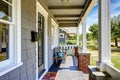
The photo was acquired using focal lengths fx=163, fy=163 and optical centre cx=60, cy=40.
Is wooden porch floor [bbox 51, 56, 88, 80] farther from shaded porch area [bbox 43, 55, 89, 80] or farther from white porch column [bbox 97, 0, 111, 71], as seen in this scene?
white porch column [bbox 97, 0, 111, 71]

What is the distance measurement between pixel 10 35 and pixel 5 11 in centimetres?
43

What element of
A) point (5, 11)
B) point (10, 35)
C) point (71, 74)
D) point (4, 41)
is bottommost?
point (71, 74)

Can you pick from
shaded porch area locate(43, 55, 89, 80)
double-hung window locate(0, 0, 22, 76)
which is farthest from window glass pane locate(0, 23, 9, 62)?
shaded porch area locate(43, 55, 89, 80)

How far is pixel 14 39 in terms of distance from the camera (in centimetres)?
296

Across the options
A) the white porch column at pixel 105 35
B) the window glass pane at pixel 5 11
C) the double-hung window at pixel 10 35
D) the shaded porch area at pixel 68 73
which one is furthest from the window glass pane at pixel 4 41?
the shaded porch area at pixel 68 73

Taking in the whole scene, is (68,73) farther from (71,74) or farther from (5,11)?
(5,11)

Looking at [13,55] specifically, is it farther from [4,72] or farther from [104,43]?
[104,43]

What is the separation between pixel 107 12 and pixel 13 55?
6.11 feet

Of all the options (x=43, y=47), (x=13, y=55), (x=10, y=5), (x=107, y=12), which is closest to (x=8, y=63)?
(x=13, y=55)

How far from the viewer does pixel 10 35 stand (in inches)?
113

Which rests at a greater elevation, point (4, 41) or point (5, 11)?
point (5, 11)

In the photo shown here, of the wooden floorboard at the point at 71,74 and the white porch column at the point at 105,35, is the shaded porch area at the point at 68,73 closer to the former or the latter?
the wooden floorboard at the point at 71,74

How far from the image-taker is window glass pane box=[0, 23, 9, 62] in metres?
2.59

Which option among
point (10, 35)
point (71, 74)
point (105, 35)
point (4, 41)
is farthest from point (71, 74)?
point (4, 41)
